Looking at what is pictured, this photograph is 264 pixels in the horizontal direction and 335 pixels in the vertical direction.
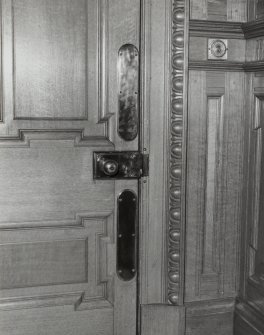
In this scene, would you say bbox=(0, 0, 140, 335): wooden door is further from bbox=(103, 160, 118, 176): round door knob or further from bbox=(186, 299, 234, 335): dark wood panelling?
bbox=(186, 299, 234, 335): dark wood panelling

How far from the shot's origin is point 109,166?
198 cm

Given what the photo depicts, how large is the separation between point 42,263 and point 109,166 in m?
0.41

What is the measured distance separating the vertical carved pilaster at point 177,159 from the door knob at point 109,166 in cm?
21

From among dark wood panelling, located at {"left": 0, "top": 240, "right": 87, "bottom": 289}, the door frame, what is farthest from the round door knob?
dark wood panelling, located at {"left": 0, "top": 240, "right": 87, "bottom": 289}

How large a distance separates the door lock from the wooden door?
23mm

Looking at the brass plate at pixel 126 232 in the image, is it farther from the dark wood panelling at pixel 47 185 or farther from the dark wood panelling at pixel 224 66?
the dark wood panelling at pixel 224 66

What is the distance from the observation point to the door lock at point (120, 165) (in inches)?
78.0

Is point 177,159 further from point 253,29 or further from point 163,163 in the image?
point 253,29

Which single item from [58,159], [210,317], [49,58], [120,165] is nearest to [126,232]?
[120,165]

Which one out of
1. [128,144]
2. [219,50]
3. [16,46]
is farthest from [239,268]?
[16,46]

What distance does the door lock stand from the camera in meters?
1.98

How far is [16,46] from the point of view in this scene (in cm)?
188

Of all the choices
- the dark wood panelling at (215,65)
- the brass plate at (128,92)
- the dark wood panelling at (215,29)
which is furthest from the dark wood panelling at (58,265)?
the dark wood panelling at (215,29)

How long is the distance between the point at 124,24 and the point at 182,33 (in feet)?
0.67
